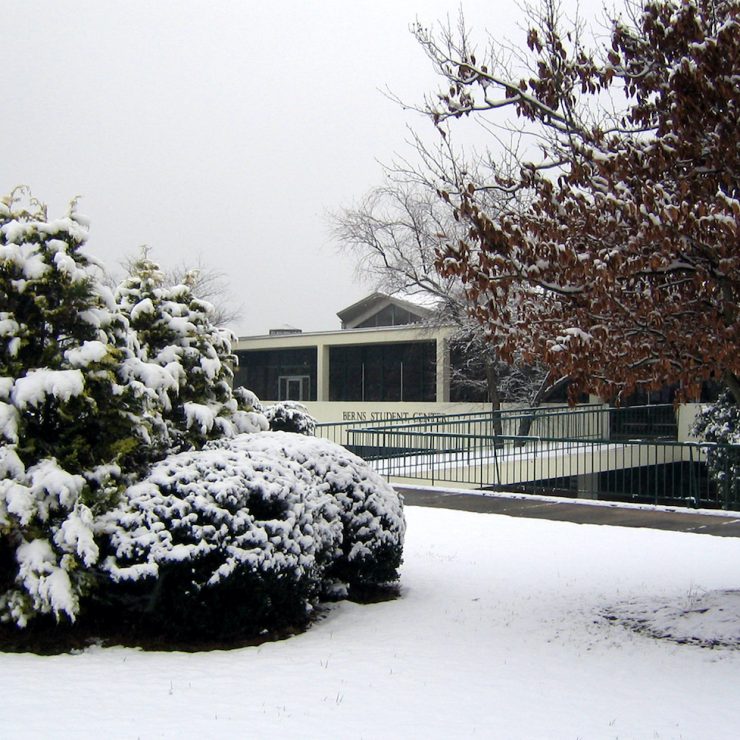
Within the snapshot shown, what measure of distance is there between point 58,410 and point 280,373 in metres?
41.6

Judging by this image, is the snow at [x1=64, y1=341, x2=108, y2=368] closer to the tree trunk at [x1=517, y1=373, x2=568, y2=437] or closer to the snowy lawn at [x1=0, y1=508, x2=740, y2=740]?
the snowy lawn at [x1=0, y1=508, x2=740, y2=740]

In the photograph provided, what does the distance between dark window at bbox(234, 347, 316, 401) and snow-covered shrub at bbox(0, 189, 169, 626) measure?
3905cm

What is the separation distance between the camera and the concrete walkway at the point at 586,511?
12195mm

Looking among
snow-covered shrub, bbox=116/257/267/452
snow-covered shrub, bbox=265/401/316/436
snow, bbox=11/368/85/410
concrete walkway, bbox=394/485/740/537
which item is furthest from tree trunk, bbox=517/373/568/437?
snow, bbox=11/368/85/410

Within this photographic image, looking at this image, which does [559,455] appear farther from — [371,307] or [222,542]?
[371,307]

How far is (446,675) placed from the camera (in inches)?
239

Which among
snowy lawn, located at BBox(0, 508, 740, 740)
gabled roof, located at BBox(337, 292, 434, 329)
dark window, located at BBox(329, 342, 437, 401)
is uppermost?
gabled roof, located at BBox(337, 292, 434, 329)

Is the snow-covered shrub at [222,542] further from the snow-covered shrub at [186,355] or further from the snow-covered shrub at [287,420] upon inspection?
the snow-covered shrub at [287,420]

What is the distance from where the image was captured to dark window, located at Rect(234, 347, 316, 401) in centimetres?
4722

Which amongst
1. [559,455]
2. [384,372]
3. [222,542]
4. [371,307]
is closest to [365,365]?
[384,372]

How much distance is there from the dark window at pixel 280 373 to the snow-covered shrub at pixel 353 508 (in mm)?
38119

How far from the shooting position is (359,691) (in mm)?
5668

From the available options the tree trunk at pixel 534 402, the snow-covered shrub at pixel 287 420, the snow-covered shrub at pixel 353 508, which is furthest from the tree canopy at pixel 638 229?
the tree trunk at pixel 534 402

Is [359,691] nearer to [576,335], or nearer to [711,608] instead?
[576,335]
